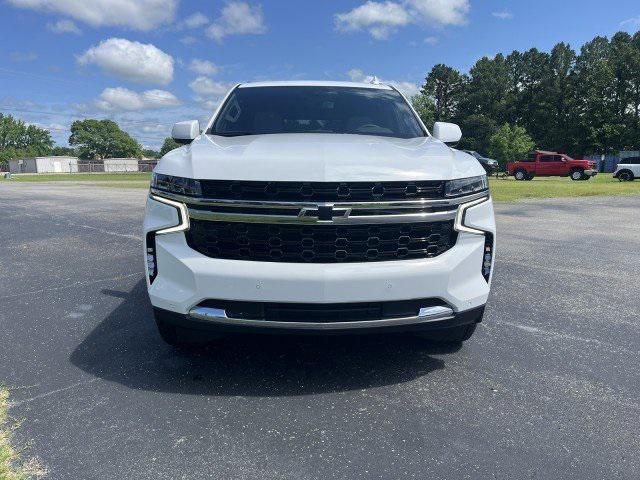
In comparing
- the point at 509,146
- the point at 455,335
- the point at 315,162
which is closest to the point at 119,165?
the point at 509,146

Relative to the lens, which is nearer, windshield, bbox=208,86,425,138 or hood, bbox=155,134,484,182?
hood, bbox=155,134,484,182

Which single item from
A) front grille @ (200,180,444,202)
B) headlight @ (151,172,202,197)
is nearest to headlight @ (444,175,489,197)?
front grille @ (200,180,444,202)

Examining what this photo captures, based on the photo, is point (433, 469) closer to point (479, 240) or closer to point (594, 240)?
point (479, 240)

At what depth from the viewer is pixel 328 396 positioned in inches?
106

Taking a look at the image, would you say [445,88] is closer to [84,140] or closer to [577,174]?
[577,174]

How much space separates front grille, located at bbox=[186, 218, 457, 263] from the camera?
2.55 metres

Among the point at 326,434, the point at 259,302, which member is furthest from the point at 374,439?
the point at 259,302

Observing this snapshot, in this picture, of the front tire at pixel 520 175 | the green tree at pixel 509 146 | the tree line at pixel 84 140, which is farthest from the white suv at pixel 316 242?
the tree line at pixel 84 140

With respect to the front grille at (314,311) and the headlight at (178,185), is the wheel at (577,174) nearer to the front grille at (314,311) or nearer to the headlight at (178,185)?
the front grille at (314,311)

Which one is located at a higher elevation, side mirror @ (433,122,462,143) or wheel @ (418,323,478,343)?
side mirror @ (433,122,462,143)

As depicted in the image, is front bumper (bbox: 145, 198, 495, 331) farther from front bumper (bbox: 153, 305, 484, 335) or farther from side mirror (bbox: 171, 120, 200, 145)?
side mirror (bbox: 171, 120, 200, 145)

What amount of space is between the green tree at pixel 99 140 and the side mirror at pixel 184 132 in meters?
142

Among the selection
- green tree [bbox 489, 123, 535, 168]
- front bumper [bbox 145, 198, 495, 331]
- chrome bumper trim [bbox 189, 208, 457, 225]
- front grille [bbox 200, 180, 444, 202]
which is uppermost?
green tree [bbox 489, 123, 535, 168]

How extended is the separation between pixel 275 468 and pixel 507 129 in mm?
56606
